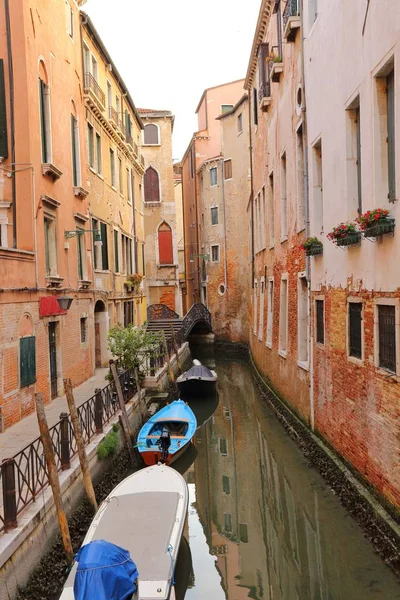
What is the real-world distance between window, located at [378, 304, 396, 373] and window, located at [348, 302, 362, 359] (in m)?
0.83

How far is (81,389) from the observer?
13883 mm

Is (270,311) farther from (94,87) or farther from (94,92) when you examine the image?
(94,87)

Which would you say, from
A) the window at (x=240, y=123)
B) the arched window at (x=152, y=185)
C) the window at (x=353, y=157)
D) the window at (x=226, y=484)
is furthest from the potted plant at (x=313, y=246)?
the arched window at (x=152, y=185)

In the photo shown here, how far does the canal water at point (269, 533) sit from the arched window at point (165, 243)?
1912 centimetres

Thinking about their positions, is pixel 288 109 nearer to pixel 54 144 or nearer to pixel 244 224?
pixel 54 144

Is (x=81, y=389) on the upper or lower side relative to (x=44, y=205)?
lower

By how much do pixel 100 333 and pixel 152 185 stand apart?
15447mm

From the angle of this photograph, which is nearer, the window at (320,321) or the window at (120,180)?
the window at (320,321)

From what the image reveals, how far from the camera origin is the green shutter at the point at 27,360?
10586 millimetres

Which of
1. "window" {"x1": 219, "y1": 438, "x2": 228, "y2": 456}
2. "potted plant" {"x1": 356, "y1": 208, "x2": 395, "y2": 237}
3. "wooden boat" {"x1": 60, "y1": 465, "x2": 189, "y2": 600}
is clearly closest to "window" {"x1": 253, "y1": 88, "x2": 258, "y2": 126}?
"window" {"x1": 219, "y1": 438, "x2": 228, "y2": 456}

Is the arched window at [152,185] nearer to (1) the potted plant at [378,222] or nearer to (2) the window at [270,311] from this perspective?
(2) the window at [270,311]

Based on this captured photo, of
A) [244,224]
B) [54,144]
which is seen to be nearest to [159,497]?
[54,144]

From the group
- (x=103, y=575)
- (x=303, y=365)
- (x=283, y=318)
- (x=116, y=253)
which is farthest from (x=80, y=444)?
(x=116, y=253)

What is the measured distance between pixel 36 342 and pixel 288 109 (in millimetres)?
7047
